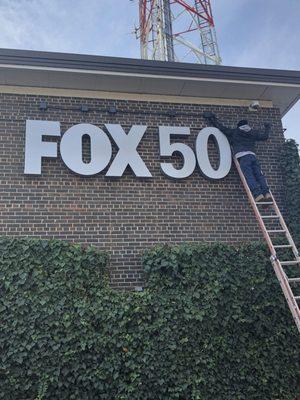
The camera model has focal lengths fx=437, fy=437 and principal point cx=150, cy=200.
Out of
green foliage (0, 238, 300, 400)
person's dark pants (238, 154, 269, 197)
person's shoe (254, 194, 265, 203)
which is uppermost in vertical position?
person's dark pants (238, 154, 269, 197)

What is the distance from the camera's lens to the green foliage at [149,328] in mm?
6219

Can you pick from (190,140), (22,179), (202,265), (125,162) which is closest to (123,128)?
(125,162)

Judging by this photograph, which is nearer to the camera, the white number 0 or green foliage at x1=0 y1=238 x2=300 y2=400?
green foliage at x1=0 y1=238 x2=300 y2=400

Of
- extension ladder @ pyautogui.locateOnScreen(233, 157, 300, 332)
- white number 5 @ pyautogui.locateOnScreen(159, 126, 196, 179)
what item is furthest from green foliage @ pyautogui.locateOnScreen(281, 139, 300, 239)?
white number 5 @ pyautogui.locateOnScreen(159, 126, 196, 179)

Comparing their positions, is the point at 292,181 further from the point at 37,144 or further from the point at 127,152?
the point at 37,144

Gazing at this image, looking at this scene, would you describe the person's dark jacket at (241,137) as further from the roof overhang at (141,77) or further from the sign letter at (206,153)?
the roof overhang at (141,77)

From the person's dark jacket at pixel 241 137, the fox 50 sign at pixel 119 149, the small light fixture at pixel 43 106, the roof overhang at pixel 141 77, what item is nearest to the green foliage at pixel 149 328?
the fox 50 sign at pixel 119 149

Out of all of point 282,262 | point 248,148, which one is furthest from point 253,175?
point 282,262

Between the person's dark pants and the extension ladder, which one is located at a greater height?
the person's dark pants

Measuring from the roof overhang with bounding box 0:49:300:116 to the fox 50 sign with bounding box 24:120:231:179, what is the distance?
84cm

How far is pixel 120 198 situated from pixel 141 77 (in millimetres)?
2357

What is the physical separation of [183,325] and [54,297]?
200 centimetres

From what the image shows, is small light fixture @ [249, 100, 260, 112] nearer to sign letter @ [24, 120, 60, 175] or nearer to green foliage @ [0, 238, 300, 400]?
green foliage @ [0, 238, 300, 400]

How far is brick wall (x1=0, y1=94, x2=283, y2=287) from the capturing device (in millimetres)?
7445
